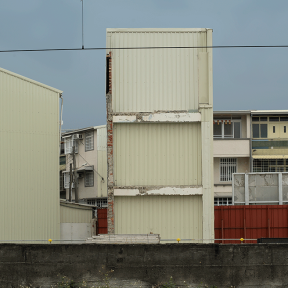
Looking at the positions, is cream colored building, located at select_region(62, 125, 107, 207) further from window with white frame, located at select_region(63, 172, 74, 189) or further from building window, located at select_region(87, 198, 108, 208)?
window with white frame, located at select_region(63, 172, 74, 189)

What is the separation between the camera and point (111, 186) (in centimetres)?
1780

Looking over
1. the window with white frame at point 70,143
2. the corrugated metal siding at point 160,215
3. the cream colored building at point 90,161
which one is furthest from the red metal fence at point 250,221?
the window with white frame at point 70,143

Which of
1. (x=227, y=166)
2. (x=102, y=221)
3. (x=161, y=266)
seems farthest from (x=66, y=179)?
(x=161, y=266)

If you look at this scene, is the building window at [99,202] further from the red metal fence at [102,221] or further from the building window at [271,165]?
the red metal fence at [102,221]

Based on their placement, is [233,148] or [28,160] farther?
[233,148]

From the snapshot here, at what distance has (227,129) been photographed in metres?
41.4

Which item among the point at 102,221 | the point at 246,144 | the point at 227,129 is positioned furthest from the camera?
the point at 227,129

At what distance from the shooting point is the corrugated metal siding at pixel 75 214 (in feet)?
75.8

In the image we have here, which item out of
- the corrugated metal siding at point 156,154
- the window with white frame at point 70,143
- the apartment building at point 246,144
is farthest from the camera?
the window with white frame at point 70,143

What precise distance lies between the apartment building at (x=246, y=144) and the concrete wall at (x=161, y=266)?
28.2 metres

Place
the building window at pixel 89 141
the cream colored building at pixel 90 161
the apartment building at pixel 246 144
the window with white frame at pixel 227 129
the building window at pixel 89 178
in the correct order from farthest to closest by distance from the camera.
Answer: the building window at pixel 89 178
the building window at pixel 89 141
the cream colored building at pixel 90 161
the window with white frame at pixel 227 129
the apartment building at pixel 246 144

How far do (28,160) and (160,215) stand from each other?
6.60 metres

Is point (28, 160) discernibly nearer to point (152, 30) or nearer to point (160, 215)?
point (160, 215)

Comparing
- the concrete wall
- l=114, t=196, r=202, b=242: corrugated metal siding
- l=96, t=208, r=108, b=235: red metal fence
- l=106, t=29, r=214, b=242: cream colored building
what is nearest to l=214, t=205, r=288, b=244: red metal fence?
l=114, t=196, r=202, b=242: corrugated metal siding
